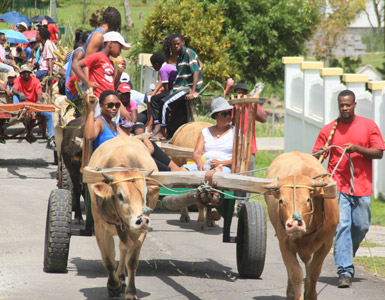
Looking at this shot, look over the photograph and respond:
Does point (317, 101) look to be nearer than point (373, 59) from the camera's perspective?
Yes

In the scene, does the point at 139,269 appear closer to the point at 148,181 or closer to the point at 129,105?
the point at 148,181

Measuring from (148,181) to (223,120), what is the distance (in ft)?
8.39

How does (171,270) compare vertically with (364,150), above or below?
below

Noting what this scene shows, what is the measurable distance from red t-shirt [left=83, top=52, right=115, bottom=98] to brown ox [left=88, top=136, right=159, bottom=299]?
6.55 feet

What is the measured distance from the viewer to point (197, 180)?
755 centimetres

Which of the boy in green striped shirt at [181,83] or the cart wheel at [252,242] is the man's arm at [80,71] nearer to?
the boy in green striped shirt at [181,83]

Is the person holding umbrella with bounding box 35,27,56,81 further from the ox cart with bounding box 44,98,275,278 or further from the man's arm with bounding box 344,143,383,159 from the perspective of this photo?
the man's arm with bounding box 344,143,383,159

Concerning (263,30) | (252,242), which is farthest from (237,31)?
(252,242)

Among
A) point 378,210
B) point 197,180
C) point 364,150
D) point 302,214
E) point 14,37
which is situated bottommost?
point 378,210

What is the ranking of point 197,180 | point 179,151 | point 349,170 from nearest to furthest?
point 197,180 < point 349,170 < point 179,151

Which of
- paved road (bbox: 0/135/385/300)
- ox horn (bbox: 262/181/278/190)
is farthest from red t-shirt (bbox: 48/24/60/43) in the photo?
ox horn (bbox: 262/181/278/190)

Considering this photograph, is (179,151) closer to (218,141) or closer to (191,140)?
(218,141)

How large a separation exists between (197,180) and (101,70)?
2.99 metres

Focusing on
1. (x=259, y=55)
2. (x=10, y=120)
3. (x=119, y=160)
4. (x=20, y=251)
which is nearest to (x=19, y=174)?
(x=10, y=120)
